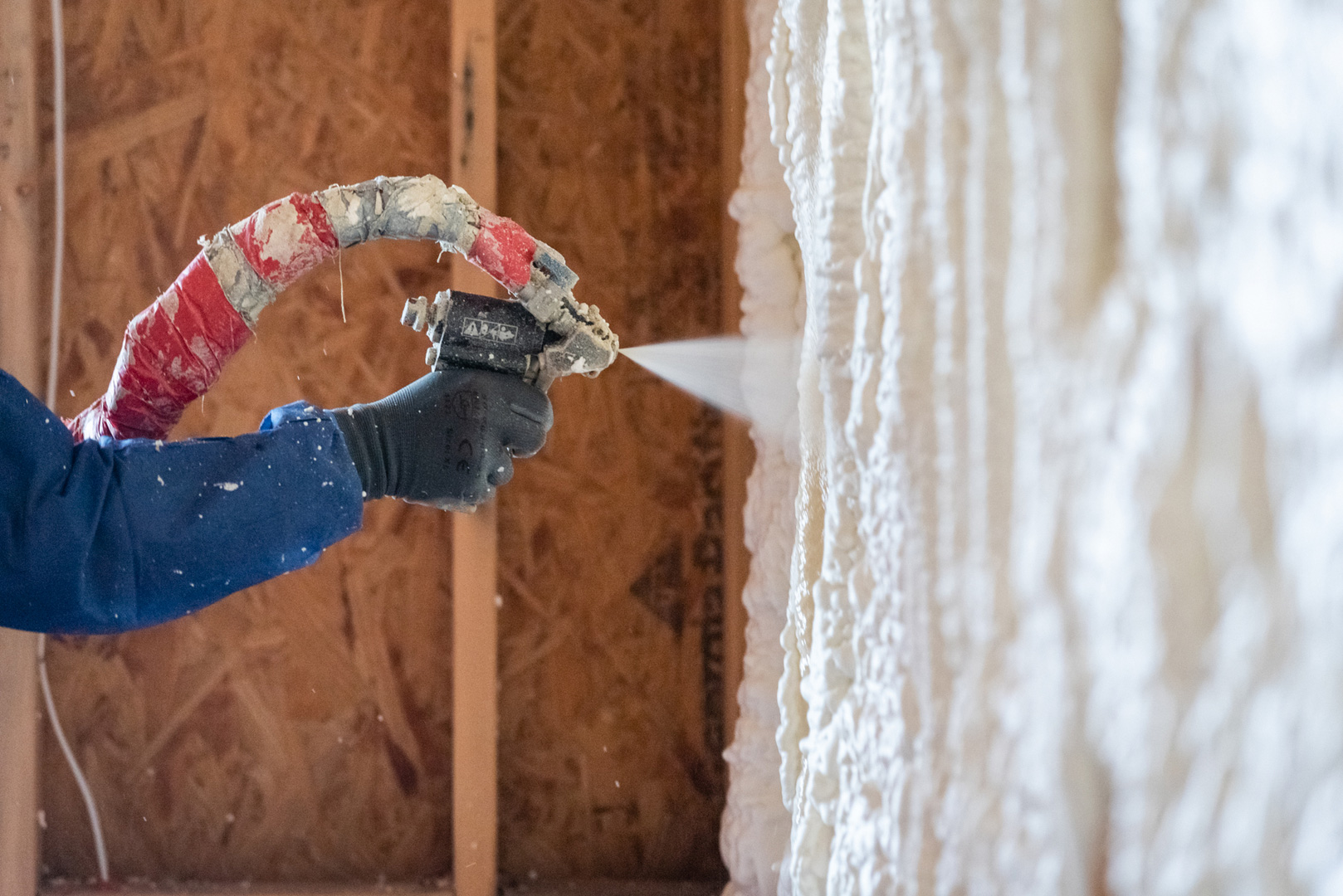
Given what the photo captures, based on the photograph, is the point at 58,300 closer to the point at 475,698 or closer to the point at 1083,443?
the point at 475,698

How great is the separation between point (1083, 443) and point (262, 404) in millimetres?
1372

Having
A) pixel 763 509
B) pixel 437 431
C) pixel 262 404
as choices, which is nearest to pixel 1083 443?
pixel 437 431

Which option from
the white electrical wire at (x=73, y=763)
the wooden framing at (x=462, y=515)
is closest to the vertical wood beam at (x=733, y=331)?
the wooden framing at (x=462, y=515)

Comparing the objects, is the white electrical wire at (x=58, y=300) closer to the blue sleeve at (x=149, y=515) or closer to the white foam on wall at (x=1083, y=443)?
the blue sleeve at (x=149, y=515)

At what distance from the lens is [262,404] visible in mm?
1510

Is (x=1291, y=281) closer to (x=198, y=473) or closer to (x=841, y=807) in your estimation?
(x=841, y=807)

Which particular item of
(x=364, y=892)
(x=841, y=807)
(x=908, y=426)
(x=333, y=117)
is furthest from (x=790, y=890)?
(x=333, y=117)

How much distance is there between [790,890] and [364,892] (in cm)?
87

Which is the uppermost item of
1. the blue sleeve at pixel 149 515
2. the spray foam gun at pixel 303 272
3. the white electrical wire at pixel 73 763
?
the spray foam gun at pixel 303 272

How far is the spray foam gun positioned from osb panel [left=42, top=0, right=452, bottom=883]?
0.50 m

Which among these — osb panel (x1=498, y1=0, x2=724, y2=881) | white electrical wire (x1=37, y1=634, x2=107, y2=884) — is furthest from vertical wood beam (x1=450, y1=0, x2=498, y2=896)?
white electrical wire (x1=37, y1=634, x2=107, y2=884)

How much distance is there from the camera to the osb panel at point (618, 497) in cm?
153

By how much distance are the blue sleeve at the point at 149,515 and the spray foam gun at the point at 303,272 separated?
0.47ft

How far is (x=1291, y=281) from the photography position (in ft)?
1.04
